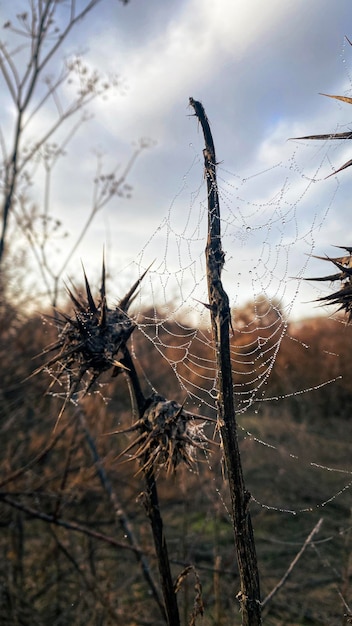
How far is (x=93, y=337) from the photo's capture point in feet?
6.48

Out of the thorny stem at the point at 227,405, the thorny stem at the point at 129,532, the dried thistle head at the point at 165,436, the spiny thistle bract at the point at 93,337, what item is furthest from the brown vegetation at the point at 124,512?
the spiny thistle bract at the point at 93,337

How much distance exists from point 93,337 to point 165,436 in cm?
46

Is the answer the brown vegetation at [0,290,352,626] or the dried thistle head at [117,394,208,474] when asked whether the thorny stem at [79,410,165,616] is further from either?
the dried thistle head at [117,394,208,474]

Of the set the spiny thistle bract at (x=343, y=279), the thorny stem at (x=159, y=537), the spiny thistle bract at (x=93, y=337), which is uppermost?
the spiny thistle bract at (x=343, y=279)

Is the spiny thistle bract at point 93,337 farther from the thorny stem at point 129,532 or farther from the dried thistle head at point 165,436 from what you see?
the thorny stem at point 129,532

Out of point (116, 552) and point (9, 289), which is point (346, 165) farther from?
point (9, 289)

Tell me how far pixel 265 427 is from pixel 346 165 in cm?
1182

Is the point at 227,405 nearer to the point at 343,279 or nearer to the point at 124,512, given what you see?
the point at 343,279

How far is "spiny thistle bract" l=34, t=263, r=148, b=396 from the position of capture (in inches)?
76.1

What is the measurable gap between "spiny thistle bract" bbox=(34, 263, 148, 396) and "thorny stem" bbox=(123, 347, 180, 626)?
7 centimetres

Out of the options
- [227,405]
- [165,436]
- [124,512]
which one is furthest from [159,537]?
[124,512]

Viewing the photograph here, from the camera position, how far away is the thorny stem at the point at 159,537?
1.73 m

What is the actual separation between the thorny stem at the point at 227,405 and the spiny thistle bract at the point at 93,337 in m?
0.55

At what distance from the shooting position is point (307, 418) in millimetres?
14648
